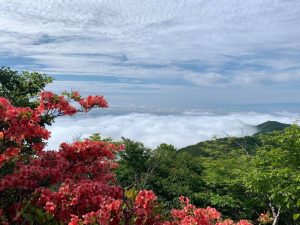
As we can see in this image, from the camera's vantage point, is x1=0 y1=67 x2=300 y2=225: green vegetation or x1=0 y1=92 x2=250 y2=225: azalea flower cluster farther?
x1=0 y1=67 x2=300 y2=225: green vegetation

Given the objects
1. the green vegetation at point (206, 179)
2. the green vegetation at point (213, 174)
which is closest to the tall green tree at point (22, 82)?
the green vegetation at point (213, 174)

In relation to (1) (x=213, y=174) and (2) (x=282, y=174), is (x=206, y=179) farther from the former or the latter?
(2) (x=282, y=174)

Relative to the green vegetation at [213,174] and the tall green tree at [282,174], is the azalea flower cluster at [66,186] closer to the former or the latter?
the tall green tree at [282,174]

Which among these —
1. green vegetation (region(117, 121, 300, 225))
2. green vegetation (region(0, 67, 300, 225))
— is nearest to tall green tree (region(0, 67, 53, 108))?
green vegetation (region(0, 67, 300, 225))

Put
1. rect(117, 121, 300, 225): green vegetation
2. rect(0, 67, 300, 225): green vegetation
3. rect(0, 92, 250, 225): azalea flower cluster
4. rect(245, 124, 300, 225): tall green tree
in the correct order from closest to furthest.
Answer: rect(0, 92, 250, 225): azalea flower cluster < rect(245, 124, 300, 225): tall green tree < rect(0, 67, 300, 225): green vegetation < rect(117, 121, 300, 225): green vegetation

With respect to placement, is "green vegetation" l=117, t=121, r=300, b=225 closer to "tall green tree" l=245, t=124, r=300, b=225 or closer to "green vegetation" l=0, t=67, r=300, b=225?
"green vegetation" l=0, t=67, r=300, b=225

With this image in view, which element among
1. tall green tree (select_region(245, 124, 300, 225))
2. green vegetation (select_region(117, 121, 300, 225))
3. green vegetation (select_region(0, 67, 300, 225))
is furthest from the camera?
green vegetation (select_region(117, 121, 300, 225))

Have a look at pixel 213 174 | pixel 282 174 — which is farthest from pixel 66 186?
pixel 213 174

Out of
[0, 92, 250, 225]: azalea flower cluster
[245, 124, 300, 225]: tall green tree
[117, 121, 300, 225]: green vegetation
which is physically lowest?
[117, 121, 300, 225]: green vegetation

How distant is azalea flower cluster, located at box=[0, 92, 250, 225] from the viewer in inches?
217

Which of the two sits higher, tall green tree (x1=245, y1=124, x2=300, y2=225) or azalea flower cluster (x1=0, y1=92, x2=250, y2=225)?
azalea flower cluster (x1=0, y1=92, x2=250, y2=225)

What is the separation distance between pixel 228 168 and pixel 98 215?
23.9 meters

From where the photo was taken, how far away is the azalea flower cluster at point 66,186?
5508 mm

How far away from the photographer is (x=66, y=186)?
646 centimetres
